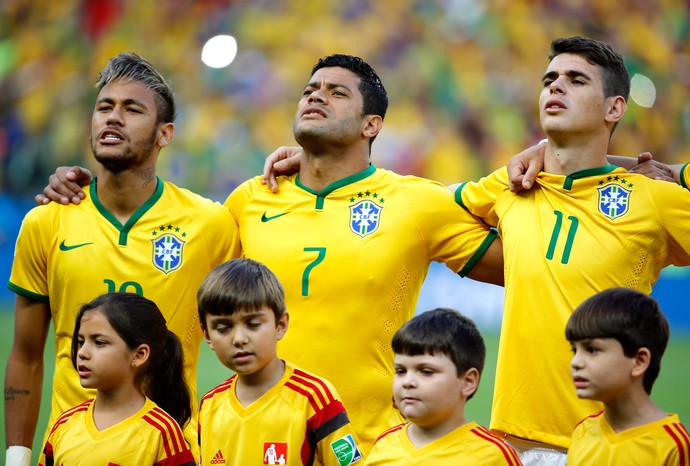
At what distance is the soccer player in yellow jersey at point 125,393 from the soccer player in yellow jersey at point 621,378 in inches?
59.5

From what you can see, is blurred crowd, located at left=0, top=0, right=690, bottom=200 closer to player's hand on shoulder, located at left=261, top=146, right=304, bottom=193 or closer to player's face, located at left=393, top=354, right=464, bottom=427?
player's hand on shoulder, located at left=261, top=146, right=304, bottom=193

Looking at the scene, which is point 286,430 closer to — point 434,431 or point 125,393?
point 434,431

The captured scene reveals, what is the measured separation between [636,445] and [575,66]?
6.01 feet

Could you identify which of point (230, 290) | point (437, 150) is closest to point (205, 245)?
point (230, 290)

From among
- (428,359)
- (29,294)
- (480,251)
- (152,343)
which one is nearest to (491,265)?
(480,251)

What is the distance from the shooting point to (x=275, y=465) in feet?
12.6

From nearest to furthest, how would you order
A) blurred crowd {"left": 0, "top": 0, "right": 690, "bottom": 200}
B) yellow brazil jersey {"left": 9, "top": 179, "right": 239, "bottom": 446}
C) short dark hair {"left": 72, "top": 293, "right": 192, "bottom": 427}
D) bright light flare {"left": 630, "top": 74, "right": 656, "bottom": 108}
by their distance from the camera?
short dark hair {"left": 72, "top": 293, "right": 192, "bottom": 427}, yellow brazil jersey {"left": 9, "top": 179, "right": 239, "bottom": 446}, blurred crowd {"left": 0, "top": 0, "right": 690, "bottom": 200}, bright light flare {"left": 630, "top": 74, "right": 656, "bottom": 108}

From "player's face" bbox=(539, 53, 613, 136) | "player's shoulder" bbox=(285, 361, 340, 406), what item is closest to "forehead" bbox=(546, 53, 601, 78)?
"player's face" bbox=(539, 53, 613, 136)

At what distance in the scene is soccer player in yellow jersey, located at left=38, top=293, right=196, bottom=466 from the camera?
3986 mm

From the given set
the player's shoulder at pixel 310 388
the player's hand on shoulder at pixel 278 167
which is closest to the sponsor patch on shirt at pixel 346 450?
the player's shoulder at pixel 310 388

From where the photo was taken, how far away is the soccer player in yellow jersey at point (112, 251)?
4.75 meters

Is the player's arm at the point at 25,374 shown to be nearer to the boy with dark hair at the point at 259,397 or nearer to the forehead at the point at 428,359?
the boy with dark hair at the point at 259,397

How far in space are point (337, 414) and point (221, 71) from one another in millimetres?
13355

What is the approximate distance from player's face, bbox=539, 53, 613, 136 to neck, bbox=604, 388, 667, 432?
4.46ft
